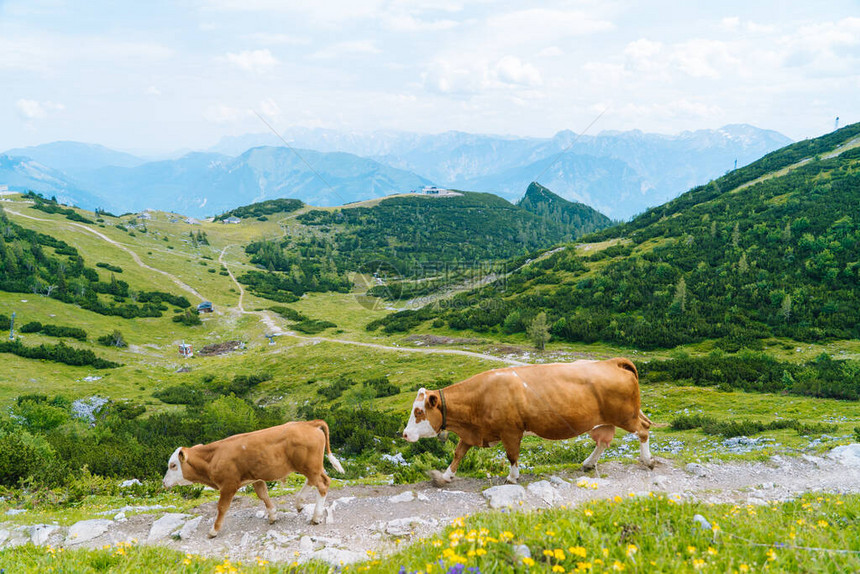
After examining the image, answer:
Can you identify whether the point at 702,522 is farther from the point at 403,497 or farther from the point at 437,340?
the point at 437,340

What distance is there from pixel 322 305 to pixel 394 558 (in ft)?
347

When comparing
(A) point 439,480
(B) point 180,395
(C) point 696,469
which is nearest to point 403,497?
(A) point 439,480

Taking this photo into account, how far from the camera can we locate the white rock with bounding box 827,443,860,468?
36.6 feet

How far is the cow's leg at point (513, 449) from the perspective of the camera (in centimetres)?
944

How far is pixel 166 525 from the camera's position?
28.9 feet

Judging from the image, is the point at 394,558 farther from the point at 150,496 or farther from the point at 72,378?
the point at 72,378

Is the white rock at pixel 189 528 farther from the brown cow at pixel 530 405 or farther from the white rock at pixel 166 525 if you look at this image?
the brown cow at pixel 530 405

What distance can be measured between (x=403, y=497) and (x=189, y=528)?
4.62 meters

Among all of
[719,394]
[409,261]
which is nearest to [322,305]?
[409,261]

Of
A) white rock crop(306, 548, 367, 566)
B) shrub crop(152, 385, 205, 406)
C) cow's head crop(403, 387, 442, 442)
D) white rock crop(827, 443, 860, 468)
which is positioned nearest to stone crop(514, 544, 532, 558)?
white rock crop(306, 548, 367, 566)

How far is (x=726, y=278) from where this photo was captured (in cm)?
5406

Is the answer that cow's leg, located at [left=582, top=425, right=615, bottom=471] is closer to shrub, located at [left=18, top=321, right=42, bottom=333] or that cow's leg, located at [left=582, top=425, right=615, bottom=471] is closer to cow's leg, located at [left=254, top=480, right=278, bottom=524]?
cow's leg, located at [left=254, top=480, right=278, bottom=524]

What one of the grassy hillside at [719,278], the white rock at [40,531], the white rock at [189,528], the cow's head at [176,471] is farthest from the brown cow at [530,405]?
the grassy hillside at [719,278]

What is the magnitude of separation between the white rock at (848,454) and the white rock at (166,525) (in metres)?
17.4
